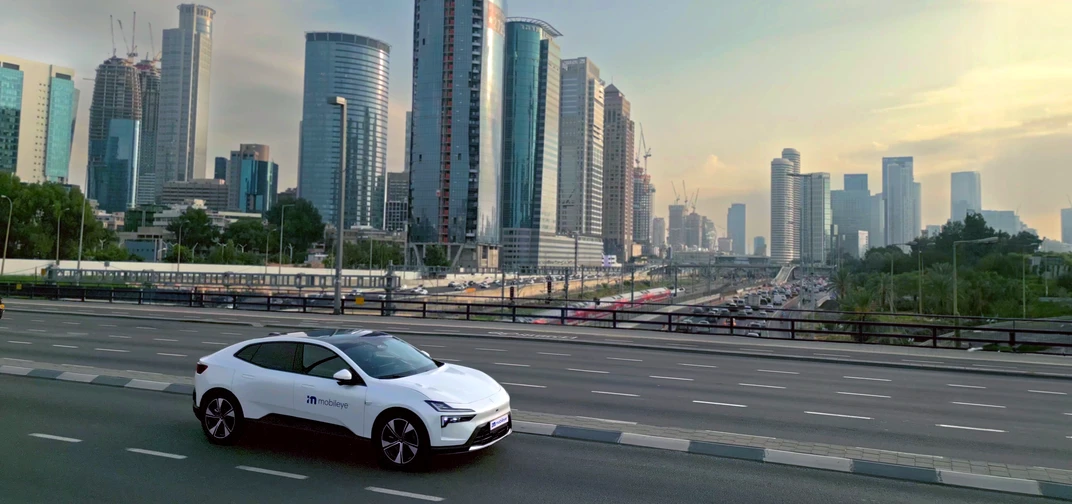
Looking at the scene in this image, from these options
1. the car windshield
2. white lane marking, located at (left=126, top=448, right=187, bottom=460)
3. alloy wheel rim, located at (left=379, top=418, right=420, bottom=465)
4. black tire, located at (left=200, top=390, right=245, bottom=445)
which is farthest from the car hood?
white lane marking, located at (left=126, top=448, right=187, bottom=460)

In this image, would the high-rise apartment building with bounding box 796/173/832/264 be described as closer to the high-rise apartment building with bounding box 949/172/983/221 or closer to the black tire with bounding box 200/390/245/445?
the high-rise apartment building with bounding box 949/172/983/221

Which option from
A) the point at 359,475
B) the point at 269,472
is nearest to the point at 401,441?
the point at 359,475

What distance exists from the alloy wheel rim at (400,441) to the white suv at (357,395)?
12mm

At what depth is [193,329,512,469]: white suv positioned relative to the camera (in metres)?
8.30

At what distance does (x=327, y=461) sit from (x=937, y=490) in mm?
7607

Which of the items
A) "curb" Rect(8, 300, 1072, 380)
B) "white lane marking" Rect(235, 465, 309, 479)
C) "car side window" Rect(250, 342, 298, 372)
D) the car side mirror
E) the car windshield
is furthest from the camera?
"curb" Rect(8, 300, 1072, 380)

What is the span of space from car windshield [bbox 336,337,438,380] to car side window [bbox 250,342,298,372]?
727mm

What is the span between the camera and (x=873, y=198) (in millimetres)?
180250

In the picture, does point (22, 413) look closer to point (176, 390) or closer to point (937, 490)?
point (176, 390)

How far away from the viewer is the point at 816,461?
9.14m

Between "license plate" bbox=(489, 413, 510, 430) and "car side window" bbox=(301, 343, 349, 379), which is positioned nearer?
"license plate" bbox=(489, 413, 510, 430)

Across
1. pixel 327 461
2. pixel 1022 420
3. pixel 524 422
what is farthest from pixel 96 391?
pixel 1022 420

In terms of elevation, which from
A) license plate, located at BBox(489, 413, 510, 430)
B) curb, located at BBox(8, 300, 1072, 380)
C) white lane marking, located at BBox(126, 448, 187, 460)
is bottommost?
white lane marking, located at BBox(126, 448, 187, 460)

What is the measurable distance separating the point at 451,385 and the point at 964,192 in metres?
168
